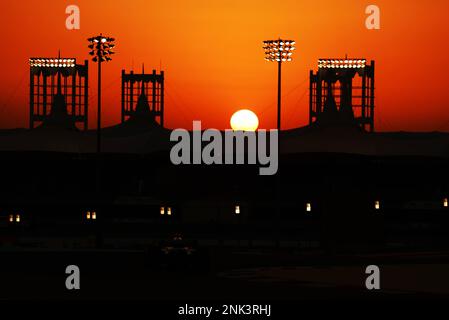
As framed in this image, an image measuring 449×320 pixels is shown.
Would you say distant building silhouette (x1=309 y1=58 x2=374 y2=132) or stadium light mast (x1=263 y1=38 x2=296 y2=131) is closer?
stadium light mast (x1=263 y1=38 x2=296 y2=131)

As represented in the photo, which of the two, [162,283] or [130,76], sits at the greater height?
[130,76]

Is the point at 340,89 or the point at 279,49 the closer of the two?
the point at 279,49

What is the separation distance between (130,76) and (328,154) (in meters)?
53.3

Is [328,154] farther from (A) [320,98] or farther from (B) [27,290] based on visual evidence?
(B) [27,290]

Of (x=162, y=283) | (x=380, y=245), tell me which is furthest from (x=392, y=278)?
(x=380, y=245)

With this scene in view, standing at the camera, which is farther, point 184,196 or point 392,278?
→ point 184,196

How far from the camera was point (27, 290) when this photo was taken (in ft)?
112

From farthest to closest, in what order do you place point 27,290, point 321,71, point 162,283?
point 321,71 < point 162,283 < point 27,290

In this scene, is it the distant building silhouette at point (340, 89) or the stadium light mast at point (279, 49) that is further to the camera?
the distant building silhouette at point (340, 89)

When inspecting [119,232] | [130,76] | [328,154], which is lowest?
[119,232]
